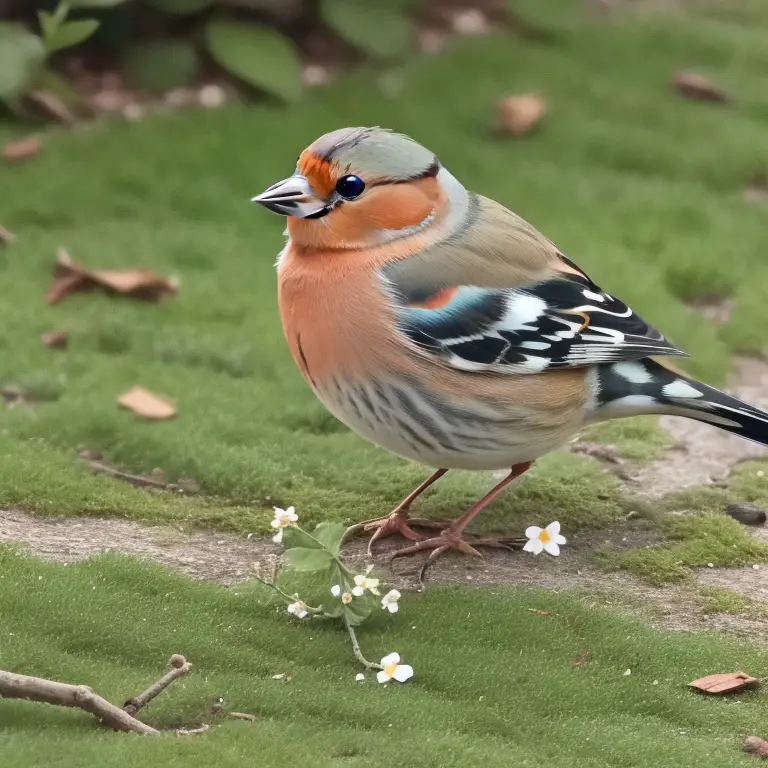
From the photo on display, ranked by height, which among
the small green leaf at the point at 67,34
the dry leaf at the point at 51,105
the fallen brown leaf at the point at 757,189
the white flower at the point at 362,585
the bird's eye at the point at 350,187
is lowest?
the white flower at the point at 362,585

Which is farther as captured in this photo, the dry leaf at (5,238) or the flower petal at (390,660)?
the dry leaf at (5,238)

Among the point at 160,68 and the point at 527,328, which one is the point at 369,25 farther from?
the point at 527,328

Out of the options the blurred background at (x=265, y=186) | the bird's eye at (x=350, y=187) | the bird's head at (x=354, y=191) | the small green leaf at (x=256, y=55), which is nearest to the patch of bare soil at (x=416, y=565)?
the blurred background at (x=265, y=186)

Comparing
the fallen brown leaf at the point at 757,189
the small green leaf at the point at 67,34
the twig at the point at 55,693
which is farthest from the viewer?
the fallen brown leaf at the point at 757,189

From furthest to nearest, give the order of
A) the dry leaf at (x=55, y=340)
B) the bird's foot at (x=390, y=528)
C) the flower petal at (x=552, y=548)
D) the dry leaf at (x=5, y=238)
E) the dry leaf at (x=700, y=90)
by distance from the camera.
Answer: the dry leaf at (x=700, y=90) → the dry leaf at (x=5, y=238) → the dry leaf at (x=55, y=340) → the bird's foot at (x=390, y=528) → the flower petal at (x=552, y=548)

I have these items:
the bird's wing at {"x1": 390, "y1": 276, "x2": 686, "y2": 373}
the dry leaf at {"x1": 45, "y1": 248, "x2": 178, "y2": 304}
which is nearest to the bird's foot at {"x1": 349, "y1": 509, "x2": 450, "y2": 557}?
the bird's wing at {"x1": 390, "y1": 276, "x2": 686, "y2": 373}

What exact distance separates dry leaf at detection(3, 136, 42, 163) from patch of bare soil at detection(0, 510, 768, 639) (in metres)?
3.12

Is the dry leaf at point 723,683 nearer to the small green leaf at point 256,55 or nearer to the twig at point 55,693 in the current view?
the twig at point 55,693

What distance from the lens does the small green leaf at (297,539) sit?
10.4 ft

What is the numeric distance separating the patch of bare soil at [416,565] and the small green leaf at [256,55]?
12.2 ft

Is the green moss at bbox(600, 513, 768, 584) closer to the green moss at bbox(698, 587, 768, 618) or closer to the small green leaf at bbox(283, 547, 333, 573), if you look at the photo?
the green moss at bbox(698, 587, 768, 618)

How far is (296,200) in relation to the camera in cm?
350

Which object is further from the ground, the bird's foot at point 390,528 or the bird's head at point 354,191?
the bird's head at point 354,191

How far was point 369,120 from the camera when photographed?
6789 mm
